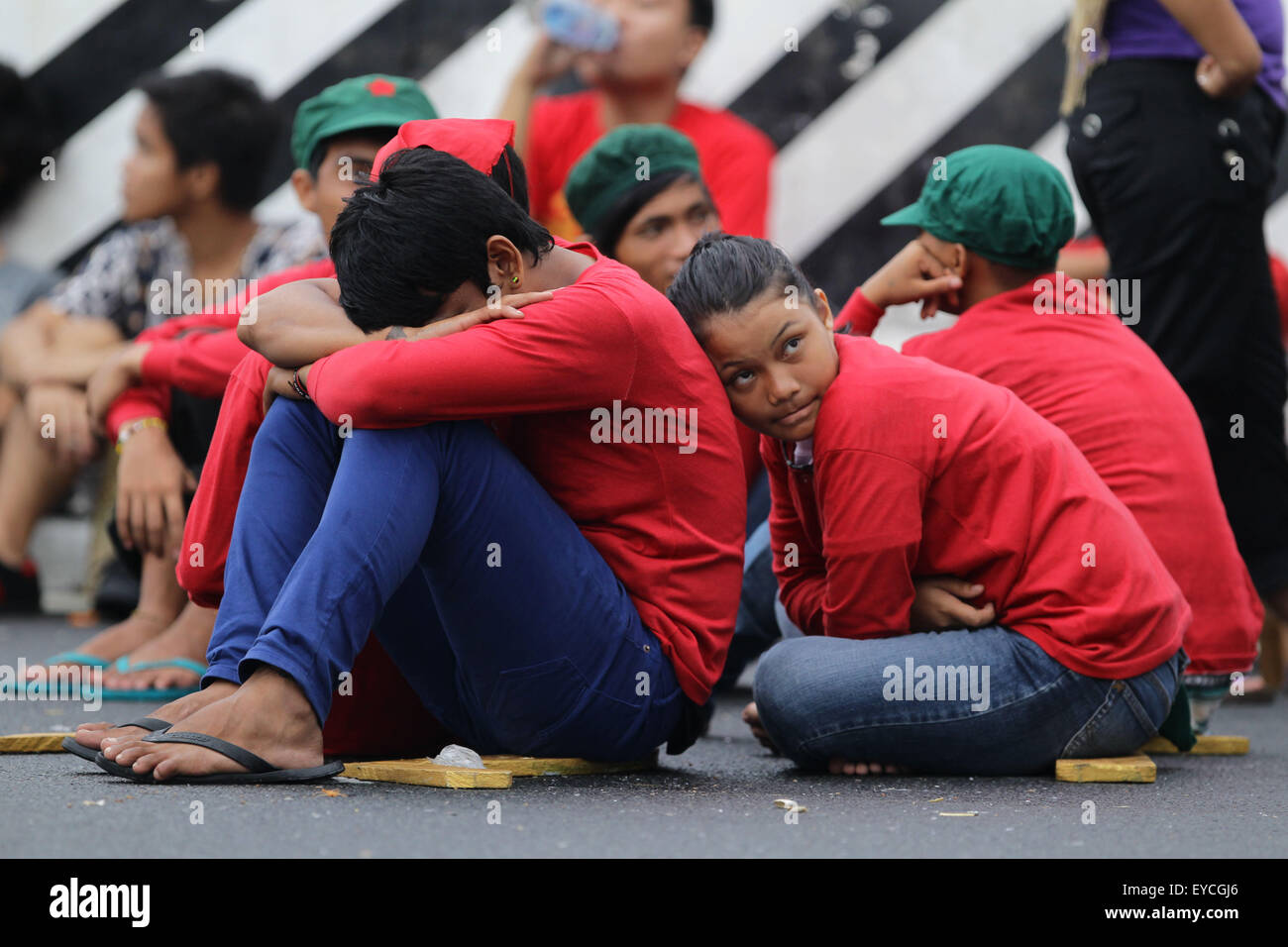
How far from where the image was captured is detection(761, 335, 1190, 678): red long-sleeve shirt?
1.93 m

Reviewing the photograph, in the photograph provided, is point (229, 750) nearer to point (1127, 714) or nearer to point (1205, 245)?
point (1127, 714)

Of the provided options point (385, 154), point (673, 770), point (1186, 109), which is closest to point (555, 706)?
point (673, 770)

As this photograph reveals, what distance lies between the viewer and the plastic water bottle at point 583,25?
12.4 feet

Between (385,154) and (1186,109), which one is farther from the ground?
(1186,109)

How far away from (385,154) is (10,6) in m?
2.77

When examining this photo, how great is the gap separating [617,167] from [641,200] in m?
0.08

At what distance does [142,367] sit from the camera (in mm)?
2863

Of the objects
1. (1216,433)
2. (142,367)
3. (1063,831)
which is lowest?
(1063,831)

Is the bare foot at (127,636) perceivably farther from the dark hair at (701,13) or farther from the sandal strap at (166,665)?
the dark hair at (701,13)

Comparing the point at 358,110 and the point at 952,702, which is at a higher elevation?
the point at 358,110

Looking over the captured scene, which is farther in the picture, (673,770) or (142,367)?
(142,367)

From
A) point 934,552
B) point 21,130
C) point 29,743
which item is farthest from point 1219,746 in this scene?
point 21,130

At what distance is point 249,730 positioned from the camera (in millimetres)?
1716
